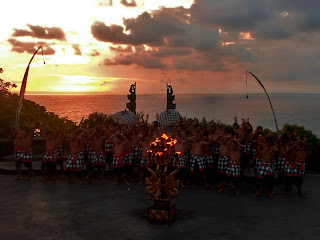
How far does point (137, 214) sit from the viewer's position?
36.7ft

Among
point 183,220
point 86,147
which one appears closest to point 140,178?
point 86,147

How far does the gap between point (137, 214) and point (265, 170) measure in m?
4.92

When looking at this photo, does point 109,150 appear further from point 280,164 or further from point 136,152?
point 280,164

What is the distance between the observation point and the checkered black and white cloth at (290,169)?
13.4 m

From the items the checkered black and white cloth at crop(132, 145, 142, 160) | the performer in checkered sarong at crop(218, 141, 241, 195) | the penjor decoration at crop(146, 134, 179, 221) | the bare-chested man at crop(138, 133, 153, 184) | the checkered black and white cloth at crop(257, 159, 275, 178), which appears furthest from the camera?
the checkered black and white cloth at crop(132, 145, 142, 160)

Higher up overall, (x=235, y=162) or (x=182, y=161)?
(x=235, y=162)

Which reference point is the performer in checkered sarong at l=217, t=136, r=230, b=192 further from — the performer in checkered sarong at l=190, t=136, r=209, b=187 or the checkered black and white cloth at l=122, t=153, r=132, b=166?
the checkered black and white cloth at l=122, t=153, r=132, b=166

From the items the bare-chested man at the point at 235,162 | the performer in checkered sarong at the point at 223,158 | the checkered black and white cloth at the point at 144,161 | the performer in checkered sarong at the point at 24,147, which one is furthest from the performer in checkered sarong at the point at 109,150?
the bare-chested man at the point at 235,162

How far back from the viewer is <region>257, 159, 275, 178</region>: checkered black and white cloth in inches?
524

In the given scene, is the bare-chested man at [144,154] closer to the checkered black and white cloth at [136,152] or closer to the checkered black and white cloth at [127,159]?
the checkered black and white cloth at [127,159]

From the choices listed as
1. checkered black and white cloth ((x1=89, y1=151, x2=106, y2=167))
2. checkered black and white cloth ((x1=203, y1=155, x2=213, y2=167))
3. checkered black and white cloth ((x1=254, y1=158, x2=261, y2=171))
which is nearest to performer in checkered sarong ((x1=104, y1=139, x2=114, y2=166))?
checkered black and white cloth ((x1=89, y1=151, x2=106, y2=167))

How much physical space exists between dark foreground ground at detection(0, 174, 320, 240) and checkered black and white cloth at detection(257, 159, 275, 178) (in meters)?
0.82

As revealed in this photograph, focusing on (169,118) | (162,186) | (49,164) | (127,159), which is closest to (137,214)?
(162,186)

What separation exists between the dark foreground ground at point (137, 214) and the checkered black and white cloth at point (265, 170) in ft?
2.69
